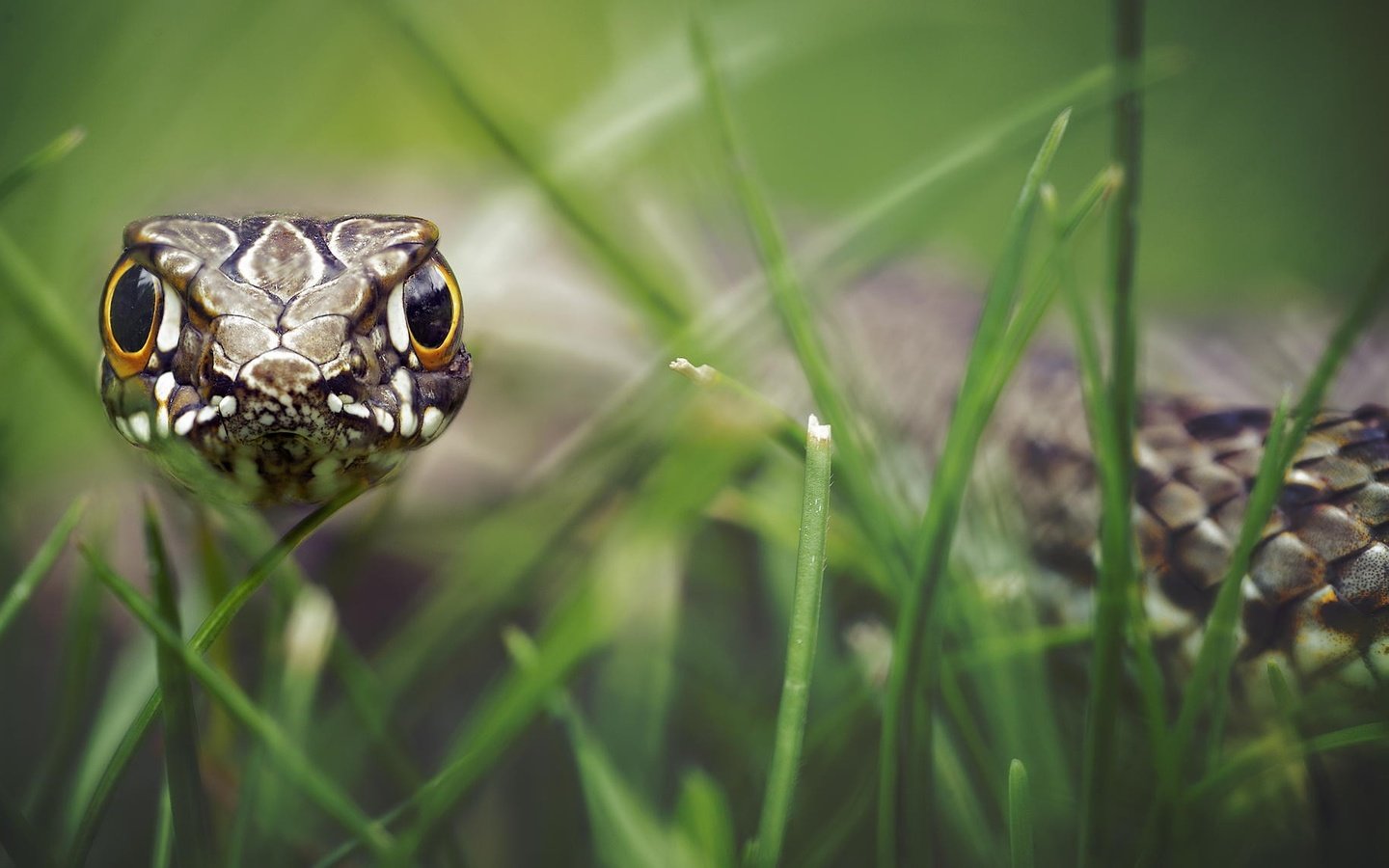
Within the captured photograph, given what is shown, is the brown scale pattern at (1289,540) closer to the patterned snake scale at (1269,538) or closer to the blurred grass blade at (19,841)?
the patterned snake scale at (1269,538)

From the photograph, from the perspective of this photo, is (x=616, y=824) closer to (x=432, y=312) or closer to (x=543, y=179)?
(x=432, y=312)

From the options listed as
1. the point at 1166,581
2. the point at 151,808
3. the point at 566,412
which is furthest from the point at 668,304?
the point at 151,808

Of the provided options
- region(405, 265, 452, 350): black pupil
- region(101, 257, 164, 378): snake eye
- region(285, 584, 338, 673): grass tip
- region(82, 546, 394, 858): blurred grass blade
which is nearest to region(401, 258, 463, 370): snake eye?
region(405, 265, 452, 350): black pupil

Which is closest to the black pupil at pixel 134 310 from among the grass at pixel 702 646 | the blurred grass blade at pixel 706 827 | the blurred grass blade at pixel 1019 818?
the grass at pixel 702 646

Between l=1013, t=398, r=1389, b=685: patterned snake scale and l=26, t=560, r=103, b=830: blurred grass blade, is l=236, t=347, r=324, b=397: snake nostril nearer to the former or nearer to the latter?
l=26, t=560, r=103, b=830: blurred grass blade

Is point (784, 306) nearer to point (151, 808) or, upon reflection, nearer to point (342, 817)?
point (342, 817)

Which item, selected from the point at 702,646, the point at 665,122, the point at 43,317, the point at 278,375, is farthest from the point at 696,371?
the point at 665,122
